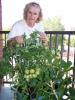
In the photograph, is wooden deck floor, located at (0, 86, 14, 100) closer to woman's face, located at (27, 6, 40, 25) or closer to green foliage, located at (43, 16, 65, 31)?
woman's face, located at (27, 6, 40, 25)

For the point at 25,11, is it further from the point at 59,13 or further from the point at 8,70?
the point at 59,13

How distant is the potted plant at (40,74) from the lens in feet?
5.44

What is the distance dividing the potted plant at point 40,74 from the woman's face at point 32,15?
2.54 ft

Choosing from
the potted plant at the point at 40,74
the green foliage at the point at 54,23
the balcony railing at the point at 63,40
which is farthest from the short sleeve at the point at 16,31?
the green foliage at the point at 54,23

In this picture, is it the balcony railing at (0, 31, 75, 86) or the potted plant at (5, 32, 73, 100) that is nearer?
the potted plant at (5, 32, 73, 100)

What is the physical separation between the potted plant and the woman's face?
775mm

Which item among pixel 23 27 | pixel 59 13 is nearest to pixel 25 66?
pixel 23 27

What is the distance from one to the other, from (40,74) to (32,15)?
3.39ft

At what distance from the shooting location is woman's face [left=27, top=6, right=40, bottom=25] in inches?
101

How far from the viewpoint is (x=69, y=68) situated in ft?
5.57

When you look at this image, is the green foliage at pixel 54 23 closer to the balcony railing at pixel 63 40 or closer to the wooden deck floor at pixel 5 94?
the balcony railing at pixel 63 40

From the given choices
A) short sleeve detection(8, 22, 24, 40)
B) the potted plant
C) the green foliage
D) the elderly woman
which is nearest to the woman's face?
the elderly woman

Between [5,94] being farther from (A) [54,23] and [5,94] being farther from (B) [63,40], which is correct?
(A) [54,23]

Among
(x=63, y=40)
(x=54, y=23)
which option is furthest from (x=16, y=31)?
(x=54, y=23)
